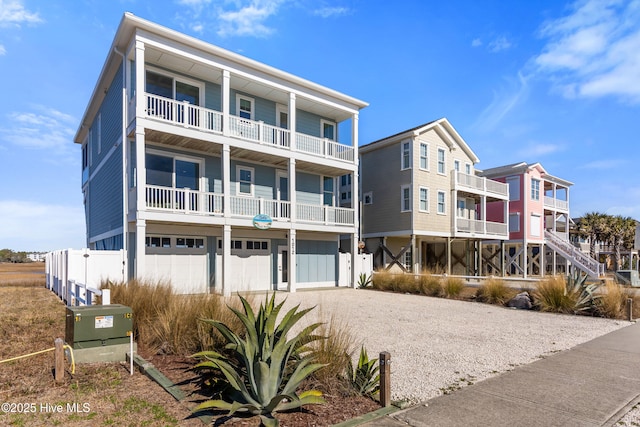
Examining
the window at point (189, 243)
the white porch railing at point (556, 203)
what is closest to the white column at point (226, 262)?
the window at point (189, 243)

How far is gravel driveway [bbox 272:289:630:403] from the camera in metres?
6.07

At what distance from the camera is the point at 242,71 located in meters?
17.2

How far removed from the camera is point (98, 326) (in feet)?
20.4

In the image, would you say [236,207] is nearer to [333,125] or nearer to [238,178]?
[238,178]

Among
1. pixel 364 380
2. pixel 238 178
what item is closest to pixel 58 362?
pixel 364 380

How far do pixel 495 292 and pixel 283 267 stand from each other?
380 inches

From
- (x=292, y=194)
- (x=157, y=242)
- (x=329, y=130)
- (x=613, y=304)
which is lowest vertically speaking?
(x=613, y=304)

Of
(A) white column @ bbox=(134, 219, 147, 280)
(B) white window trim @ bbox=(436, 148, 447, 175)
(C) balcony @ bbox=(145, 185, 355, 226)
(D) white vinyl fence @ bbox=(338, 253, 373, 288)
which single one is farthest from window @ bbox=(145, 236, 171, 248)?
(B) white window trim @ bbox=(436, 148, 447, 175)

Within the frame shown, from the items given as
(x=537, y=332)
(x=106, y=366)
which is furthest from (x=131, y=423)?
(x=537, y=332)

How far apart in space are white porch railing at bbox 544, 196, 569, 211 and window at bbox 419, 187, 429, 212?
1658cm

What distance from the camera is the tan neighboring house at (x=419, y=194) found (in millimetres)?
24516

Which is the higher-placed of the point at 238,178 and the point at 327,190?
the point at 238,178

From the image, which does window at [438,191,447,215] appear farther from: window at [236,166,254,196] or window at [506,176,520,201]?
window at [236,166,254,196]

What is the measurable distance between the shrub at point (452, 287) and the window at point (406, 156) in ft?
31.0
